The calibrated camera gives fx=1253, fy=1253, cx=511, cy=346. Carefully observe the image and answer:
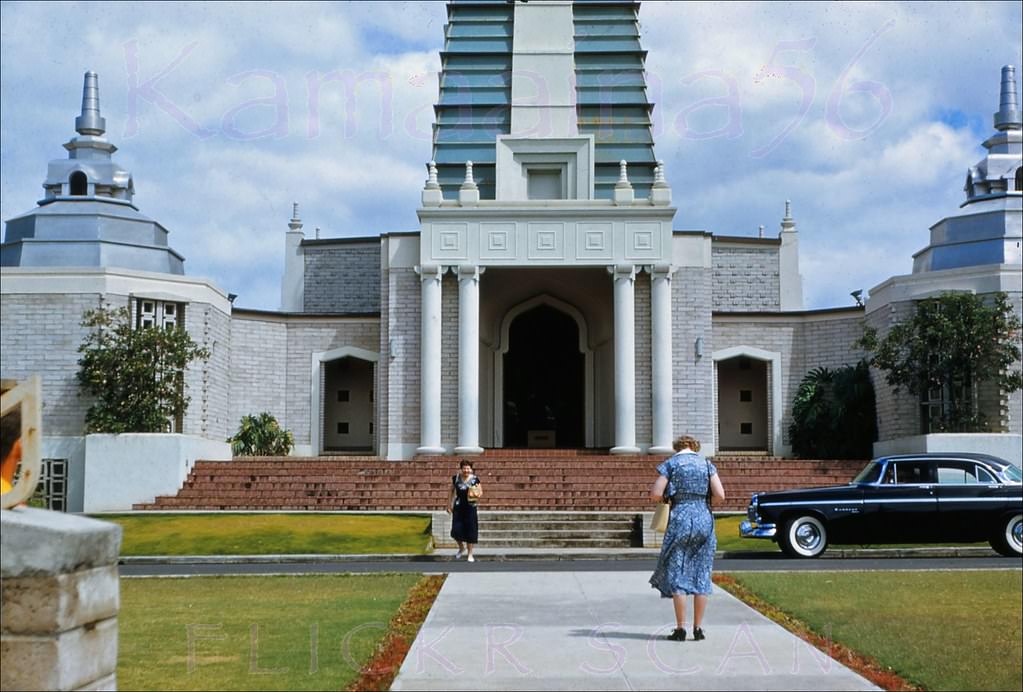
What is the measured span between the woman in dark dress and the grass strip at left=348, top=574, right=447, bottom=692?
4.87m

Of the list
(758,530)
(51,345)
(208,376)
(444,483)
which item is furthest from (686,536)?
(208,376)

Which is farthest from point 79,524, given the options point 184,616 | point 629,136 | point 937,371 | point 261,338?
point 629,136

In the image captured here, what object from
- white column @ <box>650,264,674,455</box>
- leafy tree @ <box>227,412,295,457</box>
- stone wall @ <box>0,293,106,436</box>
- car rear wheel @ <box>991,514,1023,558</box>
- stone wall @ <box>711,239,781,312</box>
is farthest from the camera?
stone wall @ <box>711,239,781,312</box>

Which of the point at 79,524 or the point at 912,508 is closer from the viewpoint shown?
the point at 79,524

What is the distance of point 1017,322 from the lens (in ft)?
103

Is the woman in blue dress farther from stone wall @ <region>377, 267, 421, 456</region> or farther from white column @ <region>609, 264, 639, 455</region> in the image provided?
stone wall @ <region>377, 267, 421, 456</region>

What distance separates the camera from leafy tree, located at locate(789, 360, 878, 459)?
1454 inches

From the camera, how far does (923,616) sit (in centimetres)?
1141

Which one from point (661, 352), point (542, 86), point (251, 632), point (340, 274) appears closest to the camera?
point (251, 632)

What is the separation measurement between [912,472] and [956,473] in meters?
0.68

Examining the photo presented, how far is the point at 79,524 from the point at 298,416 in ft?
116

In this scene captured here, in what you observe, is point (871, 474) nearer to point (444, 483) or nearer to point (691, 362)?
point (444, 483)

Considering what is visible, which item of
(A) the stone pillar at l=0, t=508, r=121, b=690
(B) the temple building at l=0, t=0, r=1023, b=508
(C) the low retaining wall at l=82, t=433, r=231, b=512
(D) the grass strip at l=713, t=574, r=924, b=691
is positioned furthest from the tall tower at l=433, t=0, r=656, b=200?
(A) the stone pillar at l=0, t=508, r=121, b=690

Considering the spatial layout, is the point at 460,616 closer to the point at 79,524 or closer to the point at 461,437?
the point at 79,524
